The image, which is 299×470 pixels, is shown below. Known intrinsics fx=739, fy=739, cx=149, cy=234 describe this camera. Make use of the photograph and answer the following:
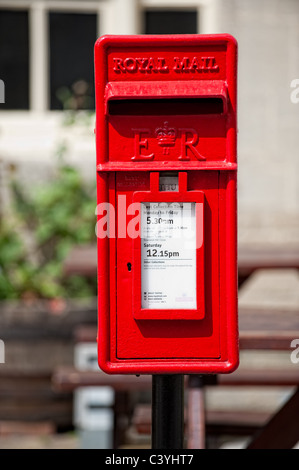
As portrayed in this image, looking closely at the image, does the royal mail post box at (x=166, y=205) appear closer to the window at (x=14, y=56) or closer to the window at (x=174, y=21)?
the window at (x=174, y=21)

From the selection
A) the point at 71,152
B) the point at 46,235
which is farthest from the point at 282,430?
the point at 71,152

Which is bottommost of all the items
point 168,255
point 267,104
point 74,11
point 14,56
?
point 168,255

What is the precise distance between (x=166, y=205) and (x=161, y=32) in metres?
3.79

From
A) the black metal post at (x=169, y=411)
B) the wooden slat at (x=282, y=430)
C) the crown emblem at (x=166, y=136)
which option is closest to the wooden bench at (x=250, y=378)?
the wooden slat at (x=282, y=430)

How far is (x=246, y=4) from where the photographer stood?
5.18 m

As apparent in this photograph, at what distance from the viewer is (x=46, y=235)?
531cm

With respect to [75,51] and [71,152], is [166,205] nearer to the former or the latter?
[71,152]

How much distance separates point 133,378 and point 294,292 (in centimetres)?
201

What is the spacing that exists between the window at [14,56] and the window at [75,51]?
211 mm

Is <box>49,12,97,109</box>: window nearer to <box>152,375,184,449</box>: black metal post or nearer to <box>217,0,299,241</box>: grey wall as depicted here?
<box>217,0,299,241</box>: grey wall

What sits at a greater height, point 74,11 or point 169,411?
point 74,11

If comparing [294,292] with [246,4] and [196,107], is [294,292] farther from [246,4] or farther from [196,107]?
[196,107]

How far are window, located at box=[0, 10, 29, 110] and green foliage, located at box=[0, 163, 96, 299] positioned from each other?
710 millimetres

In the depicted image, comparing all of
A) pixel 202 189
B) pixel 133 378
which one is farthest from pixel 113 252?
pixel 133 378
